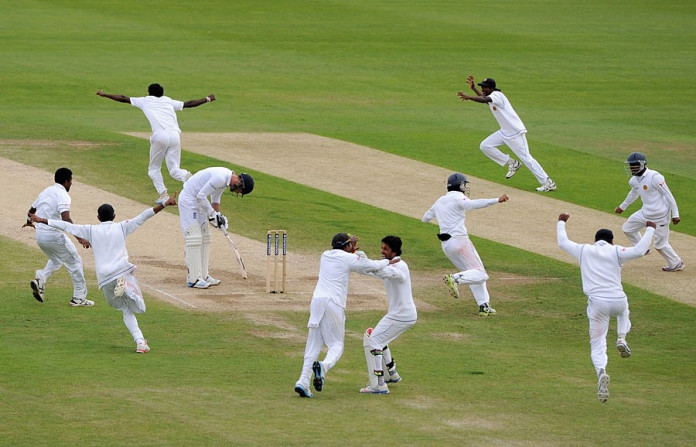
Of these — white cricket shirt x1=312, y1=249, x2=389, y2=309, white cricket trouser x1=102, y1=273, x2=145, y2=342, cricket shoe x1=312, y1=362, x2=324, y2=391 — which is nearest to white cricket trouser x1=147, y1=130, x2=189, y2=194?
white cricket trouser x1=102, y1=273, x2=145, y2=342

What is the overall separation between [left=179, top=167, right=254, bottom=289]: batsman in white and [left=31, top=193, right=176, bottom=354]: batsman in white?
324 cm

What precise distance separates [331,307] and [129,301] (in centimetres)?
300

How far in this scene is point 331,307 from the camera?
14203 millimetres

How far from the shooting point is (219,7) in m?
51.9

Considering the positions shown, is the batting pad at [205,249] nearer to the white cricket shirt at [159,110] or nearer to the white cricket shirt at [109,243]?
the white cricket shirt at [109,243]

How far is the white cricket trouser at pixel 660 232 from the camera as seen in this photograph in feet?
68.9

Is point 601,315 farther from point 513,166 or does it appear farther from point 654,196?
point 513,166

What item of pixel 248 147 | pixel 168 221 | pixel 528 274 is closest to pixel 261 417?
pixel 528 274

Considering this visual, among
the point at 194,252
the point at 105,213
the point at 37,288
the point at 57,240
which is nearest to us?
the point at 105,213

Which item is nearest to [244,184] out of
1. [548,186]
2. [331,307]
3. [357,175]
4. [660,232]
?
[331,307]

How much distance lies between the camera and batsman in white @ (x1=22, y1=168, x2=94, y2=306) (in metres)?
17.9

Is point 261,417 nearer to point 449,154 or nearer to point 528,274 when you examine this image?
point 528,274

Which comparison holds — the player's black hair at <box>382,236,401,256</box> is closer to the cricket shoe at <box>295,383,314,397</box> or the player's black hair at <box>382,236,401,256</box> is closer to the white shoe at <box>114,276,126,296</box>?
the cricket shoe at <box>295,383,314,397</box>

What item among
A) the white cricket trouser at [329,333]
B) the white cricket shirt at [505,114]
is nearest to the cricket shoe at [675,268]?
the white cricket shirt at [505,114]
